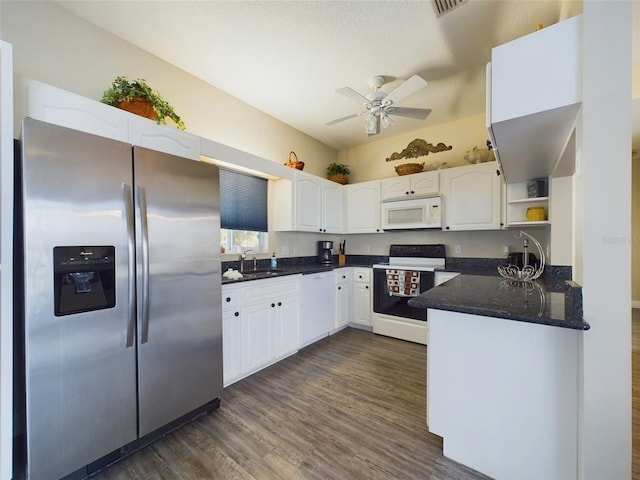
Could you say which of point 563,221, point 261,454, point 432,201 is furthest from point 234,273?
point 563,221

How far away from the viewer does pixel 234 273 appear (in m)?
2.54

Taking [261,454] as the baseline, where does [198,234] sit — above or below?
above

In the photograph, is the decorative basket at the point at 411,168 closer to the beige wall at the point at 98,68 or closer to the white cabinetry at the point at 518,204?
the white cabinetry at the point at 518,204

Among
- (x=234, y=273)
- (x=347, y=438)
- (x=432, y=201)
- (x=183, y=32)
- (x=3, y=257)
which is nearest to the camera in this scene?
(x=3, y=257)

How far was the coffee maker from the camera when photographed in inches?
160

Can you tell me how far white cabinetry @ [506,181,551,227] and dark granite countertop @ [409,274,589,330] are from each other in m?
1.16

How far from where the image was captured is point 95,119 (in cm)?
166

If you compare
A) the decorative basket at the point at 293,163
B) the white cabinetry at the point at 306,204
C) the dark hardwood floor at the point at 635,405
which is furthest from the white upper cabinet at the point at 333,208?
the dark hardwood floor at the point at 635,405

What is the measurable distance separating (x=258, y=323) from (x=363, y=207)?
237 centimetres

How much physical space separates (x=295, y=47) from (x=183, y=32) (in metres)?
0.87

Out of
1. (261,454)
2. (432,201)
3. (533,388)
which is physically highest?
(432,201)

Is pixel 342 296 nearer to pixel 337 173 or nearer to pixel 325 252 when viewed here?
pixel 325 252

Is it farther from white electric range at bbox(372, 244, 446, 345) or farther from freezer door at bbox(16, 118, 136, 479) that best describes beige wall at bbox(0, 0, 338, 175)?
white electric range at bbox(372, 244, 446, 345)

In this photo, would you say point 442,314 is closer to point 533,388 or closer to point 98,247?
point 533,388
